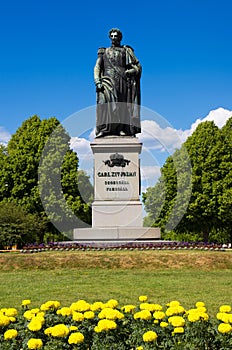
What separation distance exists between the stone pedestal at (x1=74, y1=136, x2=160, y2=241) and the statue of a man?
732 mm

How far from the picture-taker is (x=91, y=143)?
1970 cm

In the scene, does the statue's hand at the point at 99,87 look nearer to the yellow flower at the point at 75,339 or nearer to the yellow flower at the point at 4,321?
the yellow flower at the point at 4,321

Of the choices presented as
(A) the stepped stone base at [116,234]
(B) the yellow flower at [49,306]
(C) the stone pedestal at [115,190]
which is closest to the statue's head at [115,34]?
(C) the stone pedestal at [115,190]

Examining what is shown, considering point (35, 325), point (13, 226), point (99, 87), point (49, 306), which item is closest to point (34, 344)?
point (35, 325)

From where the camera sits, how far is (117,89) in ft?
67.7

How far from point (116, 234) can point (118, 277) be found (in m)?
6.40

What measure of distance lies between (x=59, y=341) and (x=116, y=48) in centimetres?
1813

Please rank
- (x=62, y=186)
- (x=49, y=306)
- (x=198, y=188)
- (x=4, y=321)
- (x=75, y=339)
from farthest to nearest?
(x=62, y=186)
(x=198, y=188)
(x=49, y=306)
(x=4, y=321)
(x=75, y=339)

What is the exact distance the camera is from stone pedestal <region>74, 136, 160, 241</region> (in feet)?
60.7

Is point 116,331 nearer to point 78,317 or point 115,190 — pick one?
point 78,317

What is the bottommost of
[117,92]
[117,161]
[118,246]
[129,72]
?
[118,246]

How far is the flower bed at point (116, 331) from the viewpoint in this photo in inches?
164

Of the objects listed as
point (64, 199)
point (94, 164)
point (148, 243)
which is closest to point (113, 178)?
point (94, 164)

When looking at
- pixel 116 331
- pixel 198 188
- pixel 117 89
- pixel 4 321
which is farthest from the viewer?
pixel 198 188
